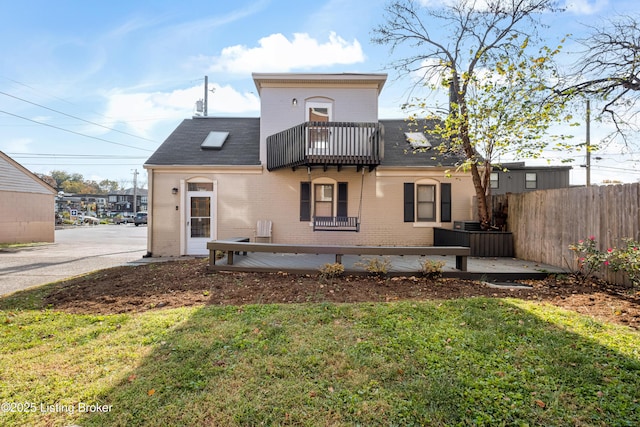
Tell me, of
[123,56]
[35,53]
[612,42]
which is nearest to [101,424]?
[612,42]

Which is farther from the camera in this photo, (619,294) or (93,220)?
(93,220)

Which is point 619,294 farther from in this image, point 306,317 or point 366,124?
point 366,124

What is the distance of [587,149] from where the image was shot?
25.7 feet

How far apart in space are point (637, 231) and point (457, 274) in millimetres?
3234

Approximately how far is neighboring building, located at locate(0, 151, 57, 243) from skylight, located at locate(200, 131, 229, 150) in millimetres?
12196

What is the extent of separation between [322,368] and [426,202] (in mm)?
9172

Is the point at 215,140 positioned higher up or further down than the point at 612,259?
higher up

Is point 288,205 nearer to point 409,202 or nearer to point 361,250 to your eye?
point 409,202

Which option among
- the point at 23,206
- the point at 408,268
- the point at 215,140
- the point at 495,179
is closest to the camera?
the point at 408,268

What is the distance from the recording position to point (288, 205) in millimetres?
10539

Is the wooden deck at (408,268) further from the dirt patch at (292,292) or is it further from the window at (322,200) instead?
the window at (322,200)

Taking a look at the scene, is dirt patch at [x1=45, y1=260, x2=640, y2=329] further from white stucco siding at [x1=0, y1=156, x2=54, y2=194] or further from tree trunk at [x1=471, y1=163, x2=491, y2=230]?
white stucco siding at [x1=0, y1=156, x2=54, y2=194]

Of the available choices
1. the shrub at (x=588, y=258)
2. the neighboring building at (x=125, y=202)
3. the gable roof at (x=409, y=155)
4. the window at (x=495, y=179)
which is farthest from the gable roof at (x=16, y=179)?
the neighboring building at (x=125, y=202)

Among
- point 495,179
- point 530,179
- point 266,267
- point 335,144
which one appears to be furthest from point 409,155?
point 530,179
